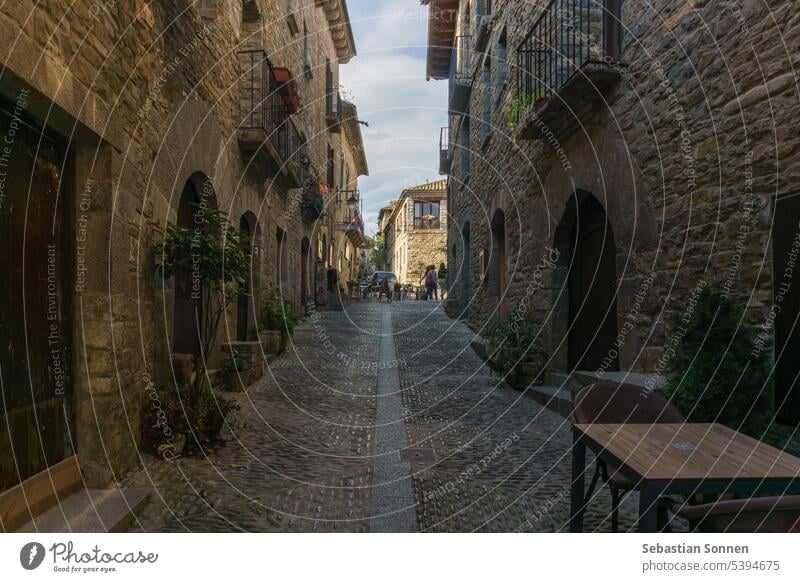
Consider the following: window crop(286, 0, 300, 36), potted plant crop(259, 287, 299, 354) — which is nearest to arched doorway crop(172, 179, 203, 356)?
potted plant crop(259, 287, 299, 354)

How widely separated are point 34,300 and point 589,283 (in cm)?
565

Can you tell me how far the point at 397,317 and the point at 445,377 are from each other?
8792 millimetres

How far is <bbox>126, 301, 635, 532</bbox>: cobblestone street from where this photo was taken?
10.4 ft

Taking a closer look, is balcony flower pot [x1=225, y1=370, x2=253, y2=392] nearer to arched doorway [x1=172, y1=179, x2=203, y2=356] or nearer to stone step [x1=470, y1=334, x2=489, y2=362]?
arched doorway [x1=172, y1=179, x2=203, y2=356]

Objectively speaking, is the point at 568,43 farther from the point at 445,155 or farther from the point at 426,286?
the point at 426,286

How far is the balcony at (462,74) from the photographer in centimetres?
1360

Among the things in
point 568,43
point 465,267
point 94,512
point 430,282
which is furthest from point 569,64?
point 430,282

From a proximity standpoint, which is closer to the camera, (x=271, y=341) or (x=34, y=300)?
(x=34, y=300)

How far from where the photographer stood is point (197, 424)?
4242mm

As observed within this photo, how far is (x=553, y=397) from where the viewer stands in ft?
19.5

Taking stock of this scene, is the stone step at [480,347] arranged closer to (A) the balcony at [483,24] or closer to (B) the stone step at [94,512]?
(A) the balcony at [483,24]

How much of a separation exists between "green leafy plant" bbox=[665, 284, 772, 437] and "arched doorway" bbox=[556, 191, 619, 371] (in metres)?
2.22

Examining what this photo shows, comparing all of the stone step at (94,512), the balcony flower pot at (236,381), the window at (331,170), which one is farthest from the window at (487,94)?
the stone step at (94,512)
